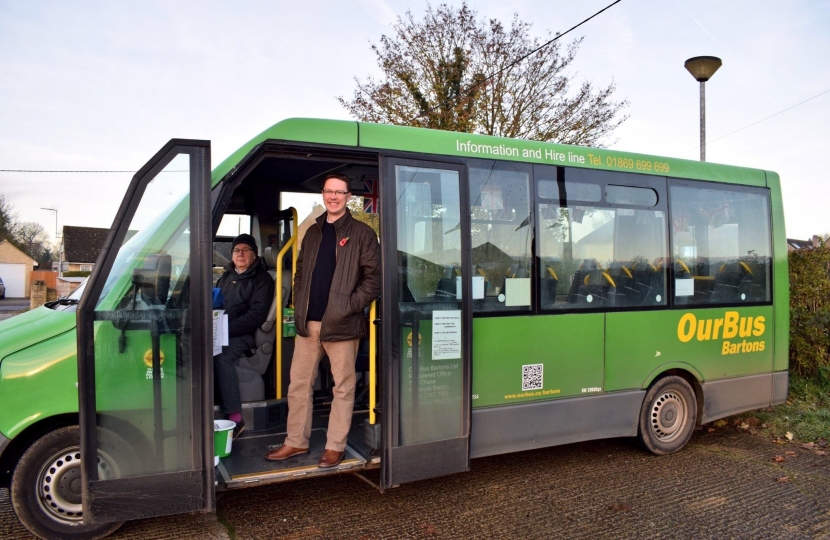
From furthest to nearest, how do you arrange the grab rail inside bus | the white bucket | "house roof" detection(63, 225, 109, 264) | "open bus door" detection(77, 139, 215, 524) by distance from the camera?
"house roof" detection(63, 225, 109, 264)
the grab rail inside bus
the white bucket
"open bus door" detection(77, 139, 215, 524)

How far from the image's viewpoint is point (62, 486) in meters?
3.81

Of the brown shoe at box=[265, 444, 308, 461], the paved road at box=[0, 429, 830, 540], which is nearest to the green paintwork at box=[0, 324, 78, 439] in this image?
the paved road at box=[0, 429, 830, 540]

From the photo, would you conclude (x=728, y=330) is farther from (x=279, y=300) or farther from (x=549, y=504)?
(x=279, y=300)

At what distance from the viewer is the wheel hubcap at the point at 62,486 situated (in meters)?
3.77

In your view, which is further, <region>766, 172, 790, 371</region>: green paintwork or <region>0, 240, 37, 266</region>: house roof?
<region>0, 240, 37, 266</region>: house roof

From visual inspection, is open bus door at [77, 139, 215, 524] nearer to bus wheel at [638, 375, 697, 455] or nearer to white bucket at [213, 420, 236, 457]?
white bucket at [213, 420, 236, 457]

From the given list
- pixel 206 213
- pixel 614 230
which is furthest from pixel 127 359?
pixel 614 230

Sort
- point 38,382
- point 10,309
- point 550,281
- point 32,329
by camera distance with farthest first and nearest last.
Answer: point 10,309, point 550,281, point 32,329, point 38,382

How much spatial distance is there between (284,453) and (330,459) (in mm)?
384

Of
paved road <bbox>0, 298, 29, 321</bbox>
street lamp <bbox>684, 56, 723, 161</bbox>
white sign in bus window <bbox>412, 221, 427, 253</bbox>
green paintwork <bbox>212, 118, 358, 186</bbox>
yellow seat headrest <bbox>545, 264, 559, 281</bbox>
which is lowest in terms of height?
paved road <bbox>0, 298, 29, 321</bbox>

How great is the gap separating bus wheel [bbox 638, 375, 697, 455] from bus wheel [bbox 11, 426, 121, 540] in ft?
15.4

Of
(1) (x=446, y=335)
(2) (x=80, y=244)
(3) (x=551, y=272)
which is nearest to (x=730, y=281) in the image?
(3) (x=551, y=272)

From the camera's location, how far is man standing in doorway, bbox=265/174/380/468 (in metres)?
4.53

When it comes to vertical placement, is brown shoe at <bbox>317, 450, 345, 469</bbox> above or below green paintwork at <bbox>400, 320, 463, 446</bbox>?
below
